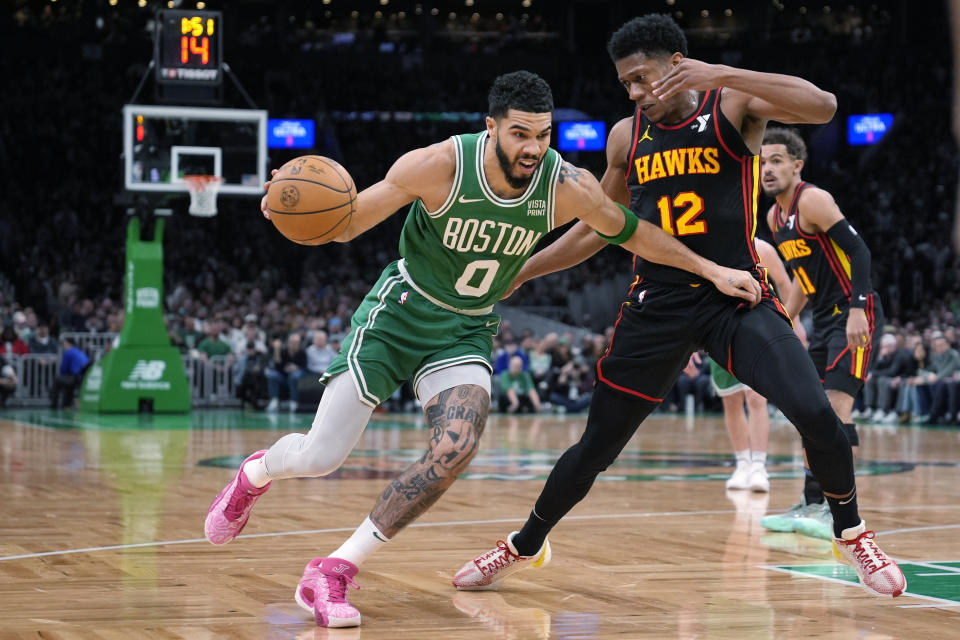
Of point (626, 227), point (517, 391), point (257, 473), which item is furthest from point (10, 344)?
point (626, 227)

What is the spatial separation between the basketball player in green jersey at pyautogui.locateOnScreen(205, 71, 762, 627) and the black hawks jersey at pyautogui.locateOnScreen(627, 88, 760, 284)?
0.16m

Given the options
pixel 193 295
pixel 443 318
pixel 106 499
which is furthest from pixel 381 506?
pixel 193 295

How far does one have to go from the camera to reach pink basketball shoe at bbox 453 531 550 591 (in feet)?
16.6

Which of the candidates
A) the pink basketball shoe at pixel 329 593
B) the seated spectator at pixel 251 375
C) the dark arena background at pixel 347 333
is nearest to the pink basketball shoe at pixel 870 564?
the dark arena background at pixel 347 333

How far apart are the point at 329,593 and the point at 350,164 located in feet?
99.9

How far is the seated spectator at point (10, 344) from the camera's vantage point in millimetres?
20656

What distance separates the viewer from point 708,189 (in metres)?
5.05

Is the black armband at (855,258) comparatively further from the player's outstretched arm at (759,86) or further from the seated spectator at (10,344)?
the seated spectator at (10,344)

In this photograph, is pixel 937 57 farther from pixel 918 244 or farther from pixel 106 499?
pixel 106 499

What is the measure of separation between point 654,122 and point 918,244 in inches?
1025

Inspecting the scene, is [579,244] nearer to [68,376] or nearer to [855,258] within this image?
[855,258]

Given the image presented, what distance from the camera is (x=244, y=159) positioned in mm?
18562

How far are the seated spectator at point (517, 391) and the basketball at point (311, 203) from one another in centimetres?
1641

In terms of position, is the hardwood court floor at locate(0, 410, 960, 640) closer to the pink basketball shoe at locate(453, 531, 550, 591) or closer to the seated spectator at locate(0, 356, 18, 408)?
the pink basketball shoe at locate(453, 531, 550, 591)
